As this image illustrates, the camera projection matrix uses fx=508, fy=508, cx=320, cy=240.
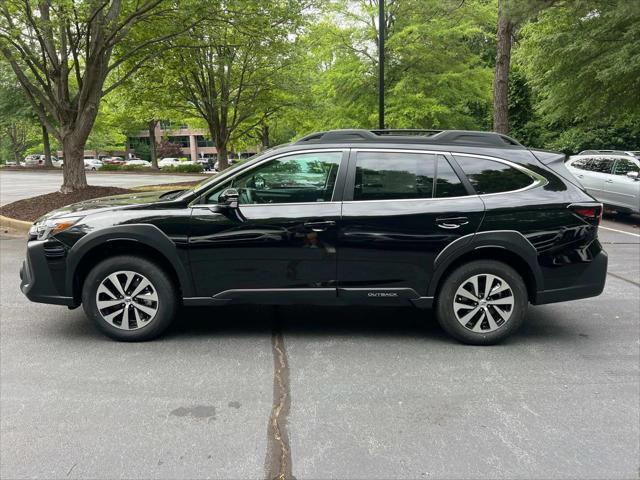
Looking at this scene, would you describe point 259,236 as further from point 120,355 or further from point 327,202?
point 120,355

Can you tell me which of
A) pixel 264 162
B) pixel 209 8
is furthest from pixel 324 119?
pixel 264 162

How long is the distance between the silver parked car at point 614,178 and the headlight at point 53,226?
428 inches

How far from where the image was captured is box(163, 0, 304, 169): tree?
36.6 feet

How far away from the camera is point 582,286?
4301mm

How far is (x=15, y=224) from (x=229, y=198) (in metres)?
8.02

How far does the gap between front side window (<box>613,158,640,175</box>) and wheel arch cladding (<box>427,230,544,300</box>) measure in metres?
9.64

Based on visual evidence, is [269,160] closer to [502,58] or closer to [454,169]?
[454,169]

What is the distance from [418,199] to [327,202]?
2.47 ft

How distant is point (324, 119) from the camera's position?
2031 centimetres

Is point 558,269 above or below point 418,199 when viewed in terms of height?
below

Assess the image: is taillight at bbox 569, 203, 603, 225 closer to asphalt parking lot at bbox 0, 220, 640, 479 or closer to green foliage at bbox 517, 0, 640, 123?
asphalt parking lot at bbox 0, 220, 640, 479

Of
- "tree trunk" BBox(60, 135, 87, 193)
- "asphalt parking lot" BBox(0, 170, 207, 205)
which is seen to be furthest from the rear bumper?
"asphalt parking lot" BBox(0, 170, 207, 205)

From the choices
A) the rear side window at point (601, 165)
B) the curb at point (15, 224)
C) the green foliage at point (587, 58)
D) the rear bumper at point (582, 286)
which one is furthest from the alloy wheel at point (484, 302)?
the rear side window at point (601, 165)

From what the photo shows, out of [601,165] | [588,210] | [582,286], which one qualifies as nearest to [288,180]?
[588,210]
